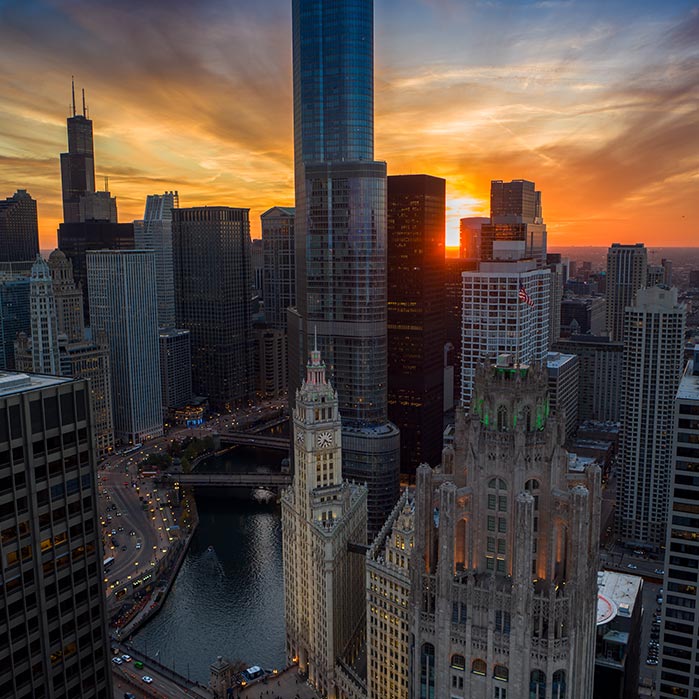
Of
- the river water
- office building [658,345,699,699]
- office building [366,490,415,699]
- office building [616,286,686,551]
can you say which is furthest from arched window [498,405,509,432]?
office building [616,286,686,551]

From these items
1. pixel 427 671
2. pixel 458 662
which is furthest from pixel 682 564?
pixel 427 671

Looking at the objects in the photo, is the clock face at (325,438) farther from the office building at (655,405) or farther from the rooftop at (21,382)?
the office building at (655,405)

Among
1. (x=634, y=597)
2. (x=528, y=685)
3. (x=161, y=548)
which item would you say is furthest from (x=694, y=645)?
(x=161, y=548)

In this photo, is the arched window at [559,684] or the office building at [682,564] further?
the office building at [682,564]

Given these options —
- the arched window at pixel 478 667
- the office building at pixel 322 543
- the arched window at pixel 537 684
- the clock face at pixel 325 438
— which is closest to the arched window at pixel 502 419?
the arched window at pixel 478 667

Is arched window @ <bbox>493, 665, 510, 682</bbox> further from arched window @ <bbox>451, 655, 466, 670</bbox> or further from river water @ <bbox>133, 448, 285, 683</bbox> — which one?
river water @ <bbox>133, 448, 285, 683</bbox>

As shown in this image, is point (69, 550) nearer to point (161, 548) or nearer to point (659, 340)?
point (161, 548)
